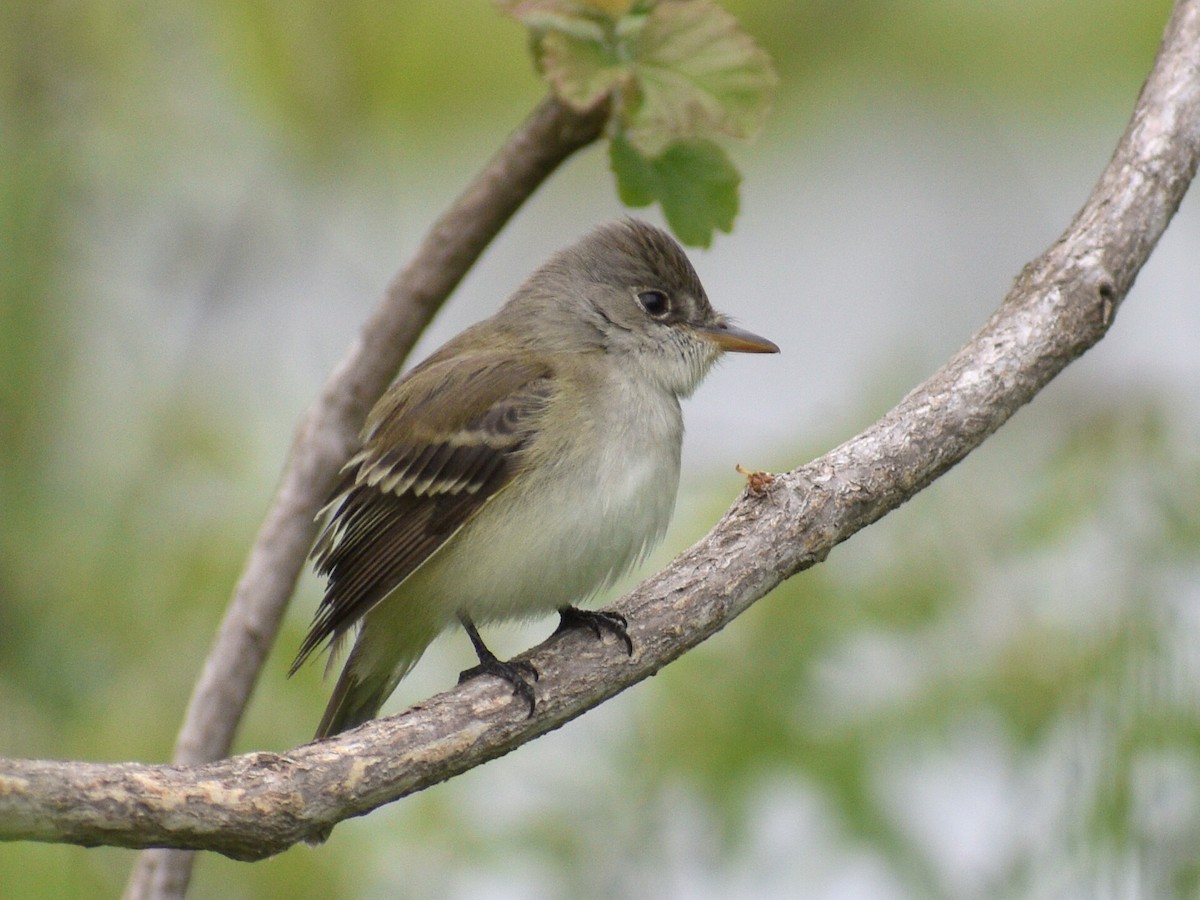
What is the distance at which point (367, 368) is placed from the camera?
3395mm

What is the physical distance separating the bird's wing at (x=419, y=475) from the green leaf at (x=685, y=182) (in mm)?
968

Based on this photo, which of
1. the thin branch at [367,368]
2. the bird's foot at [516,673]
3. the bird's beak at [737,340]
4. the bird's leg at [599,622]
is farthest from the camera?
the bird's beak at [737,340]

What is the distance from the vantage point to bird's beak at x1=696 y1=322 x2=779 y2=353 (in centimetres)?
392

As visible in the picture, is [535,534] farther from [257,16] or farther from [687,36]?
[257,16]

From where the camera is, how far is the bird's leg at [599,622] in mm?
2854

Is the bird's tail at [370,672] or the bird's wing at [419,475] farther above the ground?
the bird's wing at [419,475]

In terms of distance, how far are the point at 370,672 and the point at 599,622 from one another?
0.87 metres

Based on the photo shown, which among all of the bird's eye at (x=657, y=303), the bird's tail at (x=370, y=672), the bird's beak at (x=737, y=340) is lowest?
the bird's tail at (x=370, y=672)

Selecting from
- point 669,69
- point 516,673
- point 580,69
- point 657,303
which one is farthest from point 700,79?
point 657,303

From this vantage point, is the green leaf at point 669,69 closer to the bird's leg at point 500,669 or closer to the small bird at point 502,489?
the bird's leg at point 500,669

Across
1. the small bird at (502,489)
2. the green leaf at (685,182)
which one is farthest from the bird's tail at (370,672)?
the green leaf at (685,182)

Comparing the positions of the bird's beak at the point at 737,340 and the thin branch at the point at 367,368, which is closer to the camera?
the thin branch at the point at 367,368

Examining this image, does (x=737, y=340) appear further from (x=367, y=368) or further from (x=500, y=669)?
(x=500, y=669)

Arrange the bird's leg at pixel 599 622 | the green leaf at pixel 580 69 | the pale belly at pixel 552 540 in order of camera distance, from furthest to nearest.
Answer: the pale belly at pixel 552 540
the bird's leg at pixel 599 622
the green leaf at pixel 580 69
